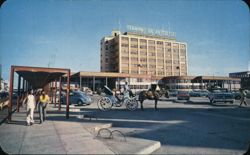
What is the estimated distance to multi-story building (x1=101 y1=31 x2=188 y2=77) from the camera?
Result: 89.9m

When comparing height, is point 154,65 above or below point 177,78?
above

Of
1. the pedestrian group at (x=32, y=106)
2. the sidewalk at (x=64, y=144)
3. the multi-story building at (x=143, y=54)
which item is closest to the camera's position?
the sidewalk at (x=64, y=144)

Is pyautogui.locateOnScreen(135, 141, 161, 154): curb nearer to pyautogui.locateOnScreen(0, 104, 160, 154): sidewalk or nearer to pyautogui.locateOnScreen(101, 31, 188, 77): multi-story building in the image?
pyautogui.locateOnScreen(0, 104, 160, 154): sidewalk

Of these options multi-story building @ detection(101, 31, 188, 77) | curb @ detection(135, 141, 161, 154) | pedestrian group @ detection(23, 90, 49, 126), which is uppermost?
multi-story building @ detection(101, 31, 188, 77)

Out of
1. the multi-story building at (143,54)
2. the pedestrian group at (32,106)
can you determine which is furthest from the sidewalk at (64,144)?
the multi-story building at (143,54)

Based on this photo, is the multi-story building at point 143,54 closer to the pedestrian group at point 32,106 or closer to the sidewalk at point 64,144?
the pedestrian group at point 32,106

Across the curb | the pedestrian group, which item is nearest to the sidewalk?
the curb

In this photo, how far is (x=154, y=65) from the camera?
9850cm

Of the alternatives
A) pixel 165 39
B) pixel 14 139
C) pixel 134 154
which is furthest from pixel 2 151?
pixel 165 39

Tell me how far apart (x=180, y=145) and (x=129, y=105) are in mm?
10334

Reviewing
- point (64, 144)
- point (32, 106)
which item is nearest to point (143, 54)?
point (32, 106)

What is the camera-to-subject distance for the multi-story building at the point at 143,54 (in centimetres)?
8993

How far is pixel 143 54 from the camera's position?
9525 cm

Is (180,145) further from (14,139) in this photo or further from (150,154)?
(14,139)
